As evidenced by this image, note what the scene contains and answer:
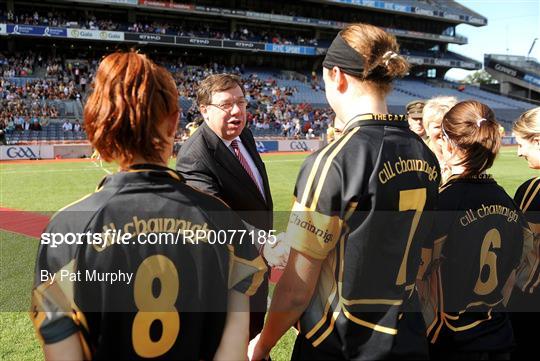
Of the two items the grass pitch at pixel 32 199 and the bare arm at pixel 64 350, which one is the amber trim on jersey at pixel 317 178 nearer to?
the grass pitch at pixel 32 199

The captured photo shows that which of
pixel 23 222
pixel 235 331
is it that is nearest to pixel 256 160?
pixel 235 331

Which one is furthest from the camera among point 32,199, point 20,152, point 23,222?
point 20,152

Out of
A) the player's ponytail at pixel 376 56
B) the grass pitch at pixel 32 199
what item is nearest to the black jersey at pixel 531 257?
the player's ponytail at pixel 376 56

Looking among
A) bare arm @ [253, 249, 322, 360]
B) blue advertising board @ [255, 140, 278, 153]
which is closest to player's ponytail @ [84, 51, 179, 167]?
→ bare arm @ [253, 249, 322, 360]

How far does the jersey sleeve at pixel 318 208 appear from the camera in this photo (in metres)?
1.84

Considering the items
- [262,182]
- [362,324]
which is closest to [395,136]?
[362,324]

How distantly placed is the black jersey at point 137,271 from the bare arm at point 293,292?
0.93ft

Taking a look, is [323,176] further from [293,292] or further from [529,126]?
[529,126]

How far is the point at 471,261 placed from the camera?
2316mm

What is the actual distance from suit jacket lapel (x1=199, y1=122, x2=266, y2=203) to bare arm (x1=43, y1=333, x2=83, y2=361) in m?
1.72

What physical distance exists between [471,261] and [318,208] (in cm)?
97

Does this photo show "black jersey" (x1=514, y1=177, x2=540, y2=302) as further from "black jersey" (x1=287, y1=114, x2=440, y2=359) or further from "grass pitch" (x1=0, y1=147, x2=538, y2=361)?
"grass pitch" (x1=0, y1=147, x2=538, y2=361)

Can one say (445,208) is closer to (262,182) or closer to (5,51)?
(262,182)

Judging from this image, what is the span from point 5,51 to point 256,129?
22169 millimetres
